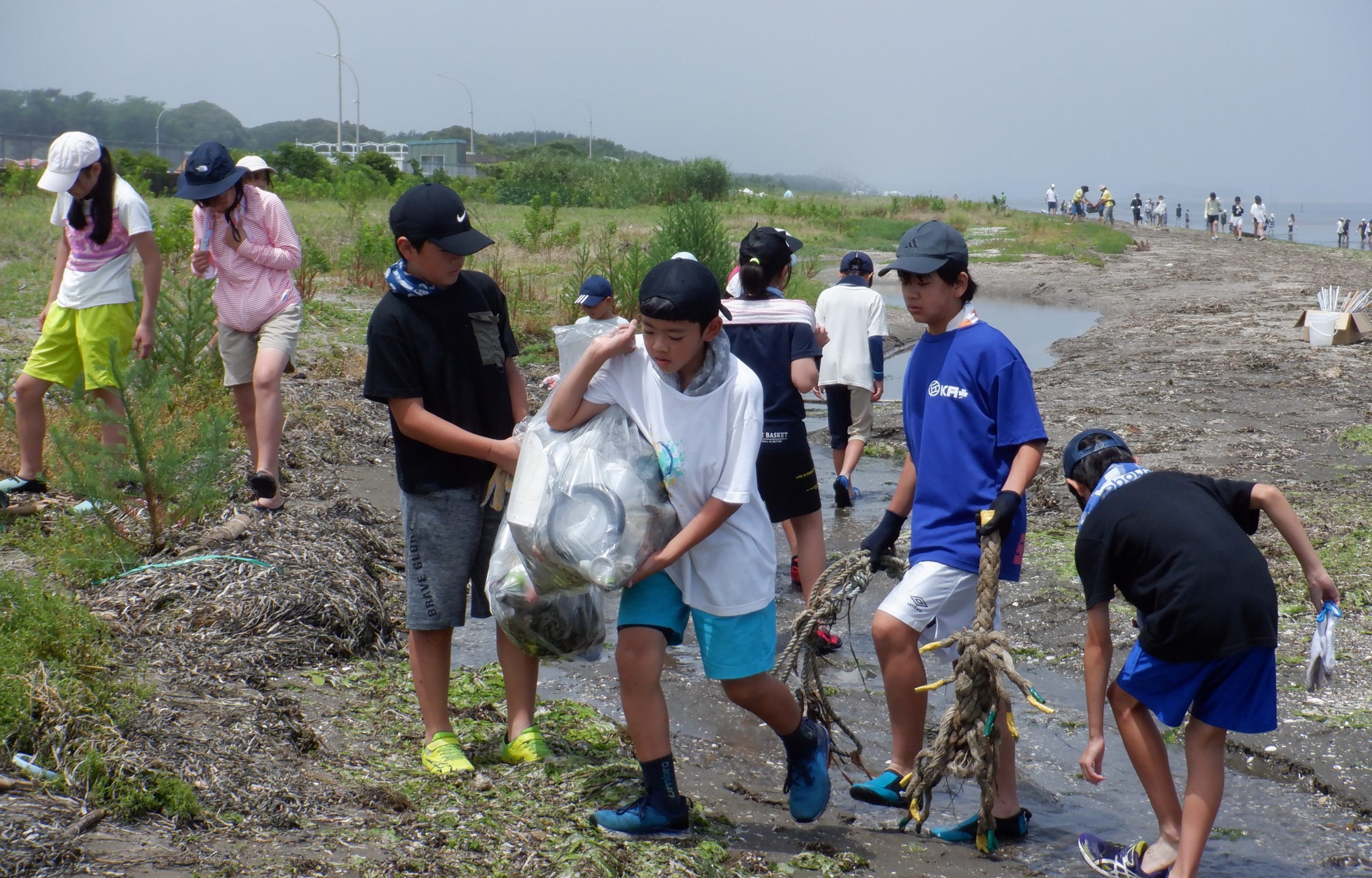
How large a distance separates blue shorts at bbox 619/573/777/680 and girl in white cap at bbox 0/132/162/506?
350 centimetres

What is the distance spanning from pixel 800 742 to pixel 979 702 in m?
0.55

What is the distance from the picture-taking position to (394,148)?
350 feet

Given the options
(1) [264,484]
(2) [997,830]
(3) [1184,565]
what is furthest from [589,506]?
(1) [264,484]

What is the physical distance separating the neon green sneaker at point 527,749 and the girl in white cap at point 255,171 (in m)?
3.41

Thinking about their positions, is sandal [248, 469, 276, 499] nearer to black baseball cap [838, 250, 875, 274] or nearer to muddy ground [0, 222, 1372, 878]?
muddy ground [0, 222, 1372, 878]

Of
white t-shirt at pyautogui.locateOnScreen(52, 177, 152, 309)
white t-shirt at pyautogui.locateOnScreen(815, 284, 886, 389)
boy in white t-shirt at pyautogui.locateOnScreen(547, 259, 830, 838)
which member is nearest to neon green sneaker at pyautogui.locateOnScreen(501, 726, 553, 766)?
boy in white t-shirt at pyautogui.locateOnScreen(547, 259, 830, 838)

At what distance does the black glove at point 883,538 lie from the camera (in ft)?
12.5

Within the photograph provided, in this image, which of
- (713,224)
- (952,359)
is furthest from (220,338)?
(713,224)

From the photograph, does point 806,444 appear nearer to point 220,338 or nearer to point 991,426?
point 991,426

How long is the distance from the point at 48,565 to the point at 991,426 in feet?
12.6

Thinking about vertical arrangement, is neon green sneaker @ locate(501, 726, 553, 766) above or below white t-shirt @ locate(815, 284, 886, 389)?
below

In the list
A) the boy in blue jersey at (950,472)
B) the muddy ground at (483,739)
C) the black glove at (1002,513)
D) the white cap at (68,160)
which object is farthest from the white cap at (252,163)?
the black glove at (1002,513)

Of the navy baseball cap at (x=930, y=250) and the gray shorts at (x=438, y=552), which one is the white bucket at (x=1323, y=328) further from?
the gray shorts at (x=438, y=552)

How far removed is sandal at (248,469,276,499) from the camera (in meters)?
5.82
